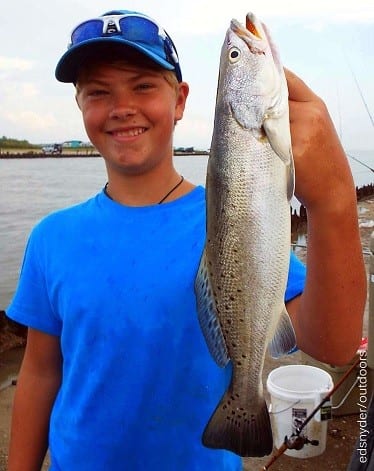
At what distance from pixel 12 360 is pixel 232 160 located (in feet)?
21.2

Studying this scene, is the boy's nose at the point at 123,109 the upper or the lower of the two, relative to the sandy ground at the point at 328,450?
upper

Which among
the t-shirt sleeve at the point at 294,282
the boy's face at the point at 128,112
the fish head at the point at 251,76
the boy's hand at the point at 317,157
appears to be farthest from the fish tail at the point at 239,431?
the boy's face at the point at 128,112

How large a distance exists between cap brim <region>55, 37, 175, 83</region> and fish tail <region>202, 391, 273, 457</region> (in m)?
1.34

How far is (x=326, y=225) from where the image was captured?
1657 mm

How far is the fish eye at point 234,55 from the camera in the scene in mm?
1742

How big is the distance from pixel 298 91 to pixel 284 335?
0.80 meters

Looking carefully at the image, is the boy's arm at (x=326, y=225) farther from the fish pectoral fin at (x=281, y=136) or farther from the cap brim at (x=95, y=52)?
the cap brim at (x=95, y=52)

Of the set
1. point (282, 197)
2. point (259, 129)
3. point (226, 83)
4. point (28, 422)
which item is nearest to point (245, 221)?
point (282, 197)

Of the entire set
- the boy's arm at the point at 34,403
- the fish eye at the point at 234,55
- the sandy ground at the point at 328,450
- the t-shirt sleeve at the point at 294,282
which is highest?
the fish eye at the point at 234,55

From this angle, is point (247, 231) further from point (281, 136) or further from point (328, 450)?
point (328, 450)

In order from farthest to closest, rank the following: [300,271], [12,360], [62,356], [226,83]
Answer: [12,360] < [62,356] < [300,271] < [226,83]

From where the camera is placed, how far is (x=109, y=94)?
7.11 ft

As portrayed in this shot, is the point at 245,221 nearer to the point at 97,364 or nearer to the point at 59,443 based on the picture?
the point at 97,364

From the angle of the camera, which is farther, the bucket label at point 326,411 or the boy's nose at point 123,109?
the bucket label at point 326,411
